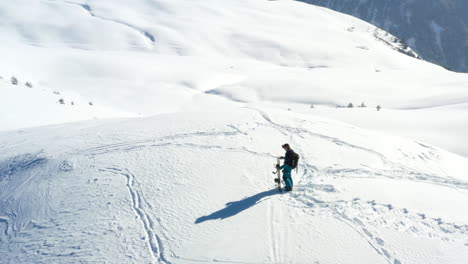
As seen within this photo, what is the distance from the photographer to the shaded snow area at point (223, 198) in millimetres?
5059

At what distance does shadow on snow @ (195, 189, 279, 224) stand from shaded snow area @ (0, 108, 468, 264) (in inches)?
1.0

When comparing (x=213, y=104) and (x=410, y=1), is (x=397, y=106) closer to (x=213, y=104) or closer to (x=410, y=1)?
(x=213, y=104)

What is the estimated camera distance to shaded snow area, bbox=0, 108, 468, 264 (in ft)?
16.6

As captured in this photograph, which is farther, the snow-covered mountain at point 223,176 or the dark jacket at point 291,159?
the dark jacket at point 291,159

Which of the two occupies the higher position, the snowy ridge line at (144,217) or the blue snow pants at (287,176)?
the blue snow pants at (287,176)

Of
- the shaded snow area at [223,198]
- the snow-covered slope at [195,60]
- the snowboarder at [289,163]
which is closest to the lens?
the shaded snow area at [223,198]

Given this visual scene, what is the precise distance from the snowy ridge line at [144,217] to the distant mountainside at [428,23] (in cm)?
8684

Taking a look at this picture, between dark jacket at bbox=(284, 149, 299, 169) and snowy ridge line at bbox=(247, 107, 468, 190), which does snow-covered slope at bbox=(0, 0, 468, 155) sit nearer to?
snowy ridge line at bbox=(247, 107, 468, 190)

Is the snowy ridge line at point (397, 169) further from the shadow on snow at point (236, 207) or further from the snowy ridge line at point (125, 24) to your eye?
the snowy ridge line at point (125, 24)

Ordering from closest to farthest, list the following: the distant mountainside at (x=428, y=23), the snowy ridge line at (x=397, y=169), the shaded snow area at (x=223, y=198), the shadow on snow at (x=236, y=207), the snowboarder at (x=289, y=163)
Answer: the shaded snow area at (x=223, y=198)
the shadow on snow at (x=236, y=207)
the snowboarder at (x=289, y=163)
the snowy ridge line at (x=397, y=169)
the distant mountainside at (x=428, y=23)

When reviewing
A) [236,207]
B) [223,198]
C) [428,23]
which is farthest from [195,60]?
[428,23]

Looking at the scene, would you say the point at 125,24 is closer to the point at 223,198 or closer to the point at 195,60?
the point at 195,60

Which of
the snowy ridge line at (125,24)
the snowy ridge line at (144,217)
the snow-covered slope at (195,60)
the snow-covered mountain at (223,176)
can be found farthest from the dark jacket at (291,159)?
the snowy ridge line at (125,24)

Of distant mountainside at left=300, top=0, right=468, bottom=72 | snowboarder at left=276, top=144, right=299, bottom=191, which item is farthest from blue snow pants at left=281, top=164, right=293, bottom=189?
distant mountainside at left=300, top=0, right=468, bottom=72
